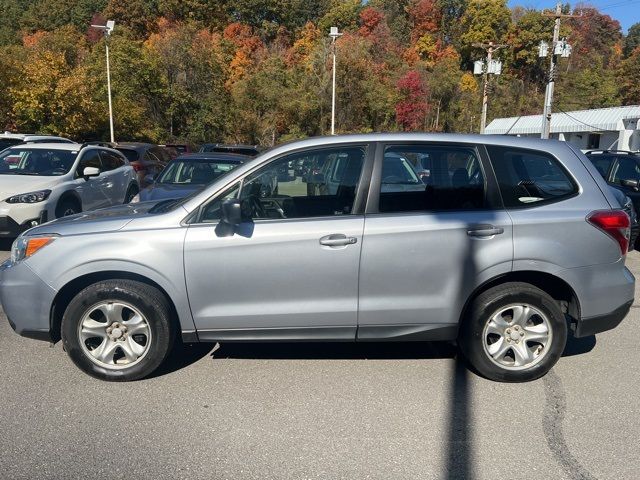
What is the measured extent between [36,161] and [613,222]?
933cm

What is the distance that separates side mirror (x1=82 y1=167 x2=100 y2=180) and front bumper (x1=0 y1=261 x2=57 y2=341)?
19.3ft

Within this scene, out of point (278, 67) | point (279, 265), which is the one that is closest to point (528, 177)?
point (279, 265)

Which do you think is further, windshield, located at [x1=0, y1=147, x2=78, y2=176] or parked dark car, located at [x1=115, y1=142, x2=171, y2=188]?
parked dark car, located at [x1=115, y1=142, x2=171, y2=188]

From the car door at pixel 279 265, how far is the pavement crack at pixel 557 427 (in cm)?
149

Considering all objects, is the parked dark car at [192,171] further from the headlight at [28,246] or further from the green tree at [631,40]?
the green tree at [631,40]

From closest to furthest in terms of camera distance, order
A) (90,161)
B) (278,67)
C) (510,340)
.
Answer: (510,340), (90,161), (278,67)

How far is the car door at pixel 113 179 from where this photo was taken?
10984 millimetres

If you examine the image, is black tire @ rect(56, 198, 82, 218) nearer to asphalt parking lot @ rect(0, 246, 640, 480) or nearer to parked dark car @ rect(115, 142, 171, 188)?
asphalt parking lot @ rect(0, 246, 640, 480)

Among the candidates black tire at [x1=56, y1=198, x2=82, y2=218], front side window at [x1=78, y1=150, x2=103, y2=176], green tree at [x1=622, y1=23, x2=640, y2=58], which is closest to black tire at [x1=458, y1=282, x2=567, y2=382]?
black tire at [x1=56, y1=198, x2=82, y2=218]

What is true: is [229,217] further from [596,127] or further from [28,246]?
[596,127]

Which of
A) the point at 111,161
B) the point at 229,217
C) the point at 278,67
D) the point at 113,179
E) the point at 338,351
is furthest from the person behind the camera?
the point at 278,67

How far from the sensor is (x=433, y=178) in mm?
4371

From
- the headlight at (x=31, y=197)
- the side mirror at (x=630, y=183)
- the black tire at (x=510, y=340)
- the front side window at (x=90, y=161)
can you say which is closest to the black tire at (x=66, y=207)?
the headlight at (x=31, y=197)

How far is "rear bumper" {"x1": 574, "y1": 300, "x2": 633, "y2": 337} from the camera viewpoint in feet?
14.2
